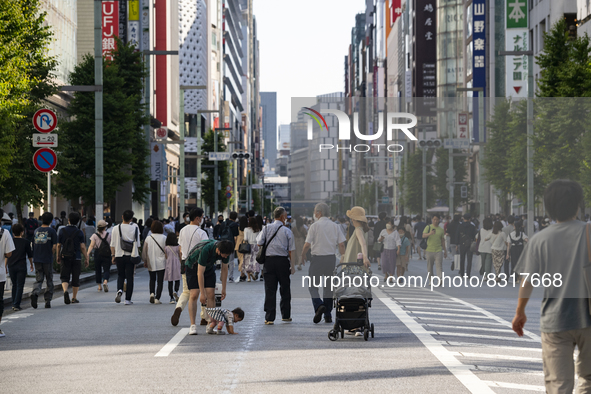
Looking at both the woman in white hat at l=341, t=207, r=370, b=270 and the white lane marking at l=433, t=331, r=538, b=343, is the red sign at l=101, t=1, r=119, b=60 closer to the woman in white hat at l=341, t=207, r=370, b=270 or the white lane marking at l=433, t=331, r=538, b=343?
the woman in white hat at l=341, t=207, r=370, b=270

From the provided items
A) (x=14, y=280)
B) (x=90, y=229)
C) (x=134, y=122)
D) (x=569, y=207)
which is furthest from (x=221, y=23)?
(x=569, y=207)

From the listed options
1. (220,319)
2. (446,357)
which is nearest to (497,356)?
(446,357)

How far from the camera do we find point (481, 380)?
8.76m

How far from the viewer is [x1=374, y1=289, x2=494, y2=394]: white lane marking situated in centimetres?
846

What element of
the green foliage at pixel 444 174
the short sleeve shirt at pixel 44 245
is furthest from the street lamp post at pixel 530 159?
the short sleeve shirt at pixel 44 245

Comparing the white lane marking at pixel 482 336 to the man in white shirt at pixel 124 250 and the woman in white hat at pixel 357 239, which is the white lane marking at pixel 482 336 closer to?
Result: the woman in white hat at pixel 357 239

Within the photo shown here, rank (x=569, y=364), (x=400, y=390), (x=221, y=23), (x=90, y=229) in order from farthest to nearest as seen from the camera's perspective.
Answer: (x=221, y=23)
(x=90, y=229)
(x=400, y=390)
(x=569, y=364)

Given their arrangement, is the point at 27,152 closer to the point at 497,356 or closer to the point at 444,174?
the point at 497,356

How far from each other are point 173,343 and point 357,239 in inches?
135

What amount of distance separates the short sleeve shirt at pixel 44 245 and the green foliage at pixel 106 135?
2465 cm

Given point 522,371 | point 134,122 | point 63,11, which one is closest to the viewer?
point 522,371

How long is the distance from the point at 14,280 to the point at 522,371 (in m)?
10.2

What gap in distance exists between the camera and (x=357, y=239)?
13.9 m

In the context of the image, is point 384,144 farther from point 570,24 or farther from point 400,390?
point 570,24
